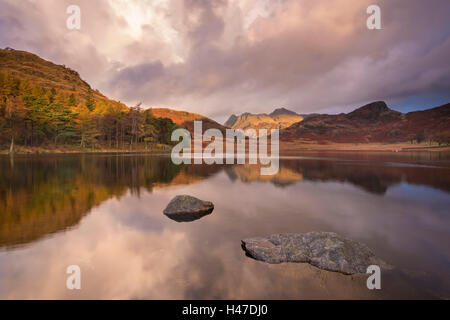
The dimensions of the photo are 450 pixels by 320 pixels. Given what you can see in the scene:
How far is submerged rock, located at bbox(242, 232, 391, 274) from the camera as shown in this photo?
5.35 meters

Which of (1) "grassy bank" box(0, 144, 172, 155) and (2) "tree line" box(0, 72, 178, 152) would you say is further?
(2) "tree line" box(0, 72, 178, 152)

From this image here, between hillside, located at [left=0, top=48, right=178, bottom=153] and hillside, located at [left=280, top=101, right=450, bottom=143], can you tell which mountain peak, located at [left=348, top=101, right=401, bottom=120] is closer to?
hillside, located at [left=280, top=101, right=450, bottom=143]

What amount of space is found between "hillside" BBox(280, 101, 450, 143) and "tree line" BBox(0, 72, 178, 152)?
91.9 meters

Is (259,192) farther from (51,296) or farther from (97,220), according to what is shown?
(51,296)

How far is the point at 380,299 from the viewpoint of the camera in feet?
14.1

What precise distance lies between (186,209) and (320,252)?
6.49 meters

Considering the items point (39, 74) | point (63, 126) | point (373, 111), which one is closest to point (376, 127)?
point (373, 111)

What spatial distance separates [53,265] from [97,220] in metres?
3.83

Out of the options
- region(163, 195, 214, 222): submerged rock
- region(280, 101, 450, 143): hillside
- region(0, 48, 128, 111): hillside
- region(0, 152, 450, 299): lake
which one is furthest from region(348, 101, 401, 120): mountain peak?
region(163, 195, 214, 222): submerged rock

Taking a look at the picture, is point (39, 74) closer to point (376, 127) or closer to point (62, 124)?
point (62, 124)

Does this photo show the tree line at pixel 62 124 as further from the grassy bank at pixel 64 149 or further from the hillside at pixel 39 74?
the hillside at pixel 39 74

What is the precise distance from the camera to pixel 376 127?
131 metres

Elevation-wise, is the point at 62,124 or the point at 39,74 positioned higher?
the point at 39,74

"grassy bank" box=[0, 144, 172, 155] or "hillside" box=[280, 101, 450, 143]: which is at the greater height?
"hillside" box=[280, 101, 450, 143]
